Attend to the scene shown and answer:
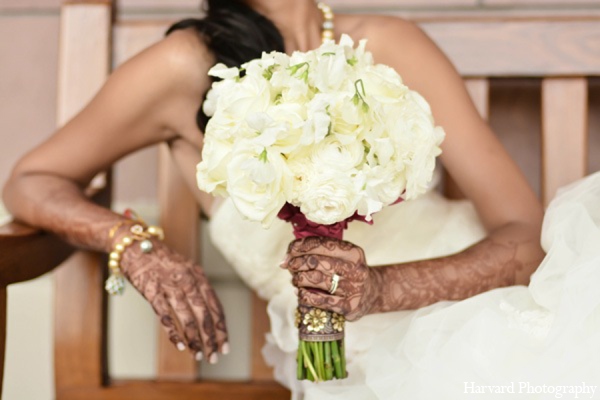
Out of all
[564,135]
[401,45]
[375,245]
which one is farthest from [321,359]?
[564,135]

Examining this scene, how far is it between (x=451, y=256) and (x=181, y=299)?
45 centimetres

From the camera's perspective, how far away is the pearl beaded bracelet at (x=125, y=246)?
4.02 ft

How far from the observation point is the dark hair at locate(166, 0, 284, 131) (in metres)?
1.41

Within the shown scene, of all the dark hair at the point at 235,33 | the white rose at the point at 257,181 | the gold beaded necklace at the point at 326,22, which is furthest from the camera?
the gold beaded necklace at the point at 326,22

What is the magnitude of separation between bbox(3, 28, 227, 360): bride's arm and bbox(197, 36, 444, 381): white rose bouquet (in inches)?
17.9

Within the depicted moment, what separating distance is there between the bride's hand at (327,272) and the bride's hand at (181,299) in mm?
204

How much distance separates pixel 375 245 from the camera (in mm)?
1473

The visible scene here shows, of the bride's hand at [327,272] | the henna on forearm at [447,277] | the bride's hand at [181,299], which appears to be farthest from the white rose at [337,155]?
the bride's hand at [181,299]

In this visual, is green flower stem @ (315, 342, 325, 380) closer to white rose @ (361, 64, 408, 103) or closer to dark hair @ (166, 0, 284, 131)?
white rose @ (361, 64, 408, 103)

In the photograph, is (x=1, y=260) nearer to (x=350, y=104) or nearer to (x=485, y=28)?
(x=350, y=104)

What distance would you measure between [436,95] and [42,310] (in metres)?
1.22

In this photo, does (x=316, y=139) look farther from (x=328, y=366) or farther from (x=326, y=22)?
(x=326, y=22)

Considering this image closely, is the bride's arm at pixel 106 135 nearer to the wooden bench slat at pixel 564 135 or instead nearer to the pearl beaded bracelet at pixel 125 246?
the pearl beaded bracelet at pixel 125 246

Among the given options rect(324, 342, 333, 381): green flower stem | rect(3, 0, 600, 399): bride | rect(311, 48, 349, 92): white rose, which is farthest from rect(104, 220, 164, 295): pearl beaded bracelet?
rect(311, 48, 349, 92): white rose
